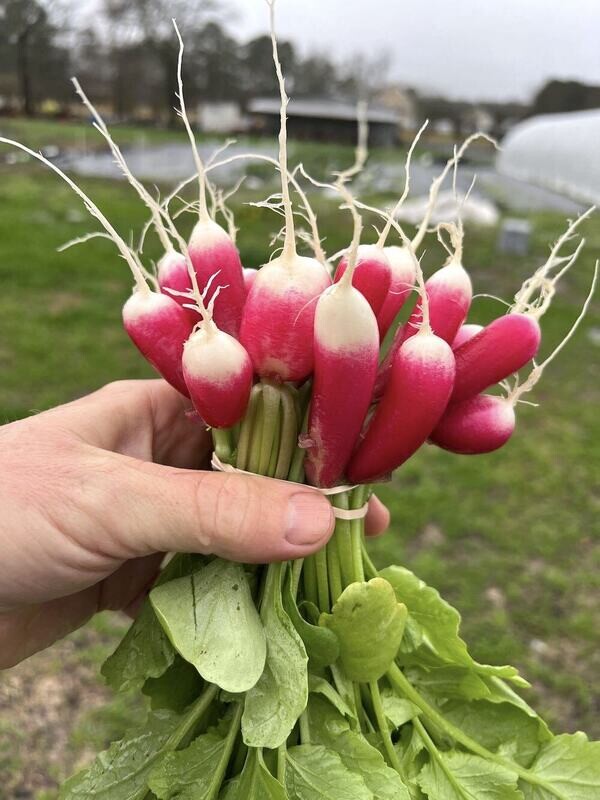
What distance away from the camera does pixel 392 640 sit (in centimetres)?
100

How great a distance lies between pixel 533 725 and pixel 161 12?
77.2 feet

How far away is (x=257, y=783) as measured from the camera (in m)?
0.95

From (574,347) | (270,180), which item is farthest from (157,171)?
(574,347)

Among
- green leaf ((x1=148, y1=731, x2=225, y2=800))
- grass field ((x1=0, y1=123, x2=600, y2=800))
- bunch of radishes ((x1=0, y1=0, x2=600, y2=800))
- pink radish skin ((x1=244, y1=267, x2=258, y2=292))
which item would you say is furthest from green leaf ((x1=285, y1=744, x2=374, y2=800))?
grass field ((x1=0, y1=123, x2=600, y2=800))

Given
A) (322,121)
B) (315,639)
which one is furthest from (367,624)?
(322,121)

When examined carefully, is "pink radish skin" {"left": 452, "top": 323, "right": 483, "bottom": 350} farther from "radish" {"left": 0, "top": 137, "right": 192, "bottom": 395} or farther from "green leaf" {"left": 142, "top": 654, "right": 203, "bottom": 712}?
"green leaf" {"left": 142, "top": 654, "right": 203, "bottom": 712}

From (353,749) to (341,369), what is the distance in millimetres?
534

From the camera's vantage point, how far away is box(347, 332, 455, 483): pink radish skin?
0.90 m

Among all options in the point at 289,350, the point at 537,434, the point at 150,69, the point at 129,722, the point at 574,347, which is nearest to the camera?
the point at 289,350

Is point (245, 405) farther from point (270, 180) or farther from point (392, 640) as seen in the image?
point (270, 180)

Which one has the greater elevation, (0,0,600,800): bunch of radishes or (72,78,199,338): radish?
(72,78,199,338): radish

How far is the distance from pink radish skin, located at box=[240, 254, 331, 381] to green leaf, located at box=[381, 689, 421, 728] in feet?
1.81

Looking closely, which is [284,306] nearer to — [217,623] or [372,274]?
[372,274]

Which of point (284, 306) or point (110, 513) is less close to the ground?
point (284, 306)
